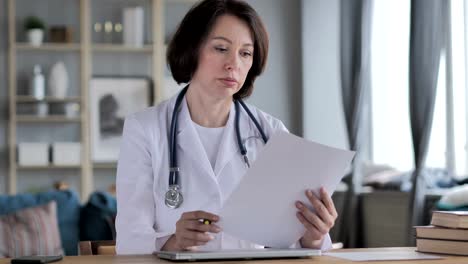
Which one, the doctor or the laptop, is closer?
the laptop

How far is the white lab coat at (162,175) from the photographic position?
2.25 metres

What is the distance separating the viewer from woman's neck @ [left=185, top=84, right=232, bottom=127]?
97.3 inches

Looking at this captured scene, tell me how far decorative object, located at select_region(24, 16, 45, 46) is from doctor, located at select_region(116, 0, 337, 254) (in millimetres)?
5099

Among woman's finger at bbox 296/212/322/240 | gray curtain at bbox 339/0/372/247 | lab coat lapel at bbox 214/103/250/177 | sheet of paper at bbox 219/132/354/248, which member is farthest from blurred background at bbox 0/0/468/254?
sheet of paper at bbox 219/132/354/248

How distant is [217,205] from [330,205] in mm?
458

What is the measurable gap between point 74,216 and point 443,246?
11.4ft

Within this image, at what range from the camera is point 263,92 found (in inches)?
317

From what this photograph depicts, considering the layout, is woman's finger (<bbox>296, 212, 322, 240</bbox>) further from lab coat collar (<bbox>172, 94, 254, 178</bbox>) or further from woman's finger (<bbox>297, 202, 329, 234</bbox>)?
lab coat collar (<bbox>172, 94, 254, 178</bbox>)

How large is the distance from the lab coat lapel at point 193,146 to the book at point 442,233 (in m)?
0.59

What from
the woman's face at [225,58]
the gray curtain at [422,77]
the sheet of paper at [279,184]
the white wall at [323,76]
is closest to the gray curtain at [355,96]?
the white wall at [323,76]

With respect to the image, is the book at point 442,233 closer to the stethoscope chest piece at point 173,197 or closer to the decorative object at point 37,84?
the stethoscope chest piece at point 173,197

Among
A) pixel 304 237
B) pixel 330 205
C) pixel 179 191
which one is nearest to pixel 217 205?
pixel 179 191

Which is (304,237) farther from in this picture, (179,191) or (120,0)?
(120,0)

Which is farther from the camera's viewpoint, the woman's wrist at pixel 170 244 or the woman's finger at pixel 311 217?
the woman's wrist at pixel 170 244
